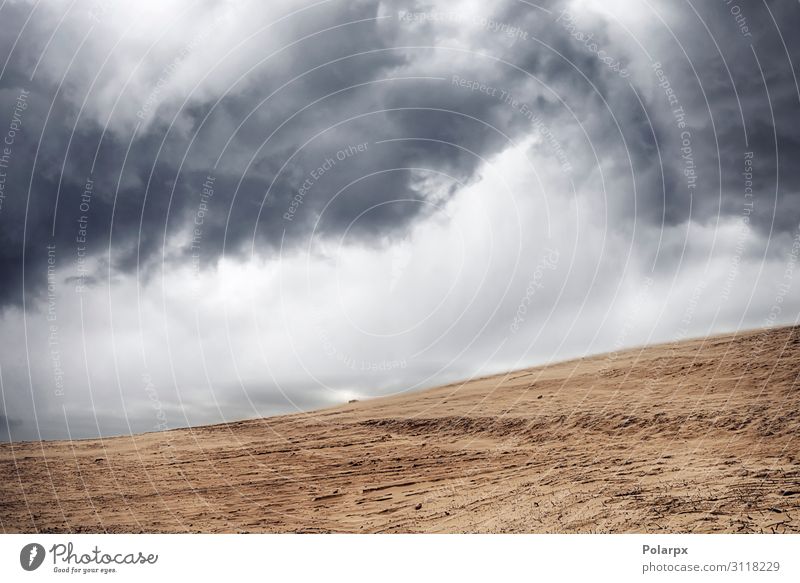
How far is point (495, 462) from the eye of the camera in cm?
1938

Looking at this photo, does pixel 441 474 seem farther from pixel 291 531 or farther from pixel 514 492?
pixel 291 531

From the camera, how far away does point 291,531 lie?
630 inches

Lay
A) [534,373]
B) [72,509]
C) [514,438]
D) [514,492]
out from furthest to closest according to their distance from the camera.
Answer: [534,373], [514,438], [72,509], [514,492]

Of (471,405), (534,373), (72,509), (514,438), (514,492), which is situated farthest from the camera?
(534,373)

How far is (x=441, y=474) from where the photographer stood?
1895 centimetres

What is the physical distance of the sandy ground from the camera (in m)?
15.1

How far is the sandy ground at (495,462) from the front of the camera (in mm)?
15148

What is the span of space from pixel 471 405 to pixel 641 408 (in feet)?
22.2
